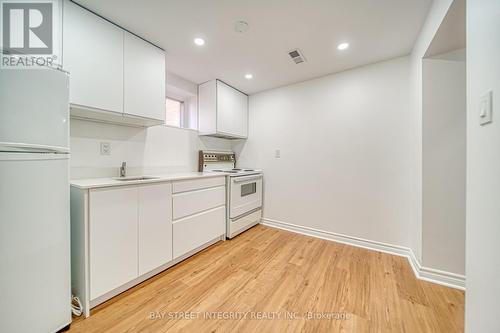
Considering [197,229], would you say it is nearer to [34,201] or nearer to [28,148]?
[34,201]

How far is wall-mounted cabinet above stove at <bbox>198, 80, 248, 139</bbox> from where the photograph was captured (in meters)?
2.73

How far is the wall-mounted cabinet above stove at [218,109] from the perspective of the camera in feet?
8.97

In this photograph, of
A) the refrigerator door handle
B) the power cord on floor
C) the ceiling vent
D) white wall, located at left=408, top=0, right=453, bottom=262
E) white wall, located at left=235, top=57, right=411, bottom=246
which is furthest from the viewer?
white wall, located at left=235, top=57, right=411, bottom=246

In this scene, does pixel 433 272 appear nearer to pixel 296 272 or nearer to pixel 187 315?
pixel 296 272

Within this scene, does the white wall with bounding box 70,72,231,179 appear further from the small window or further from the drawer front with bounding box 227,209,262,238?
the drawer front with bounding box 227,209,262,238

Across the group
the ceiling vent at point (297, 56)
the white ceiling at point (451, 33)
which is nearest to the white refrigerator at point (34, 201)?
the ceiling vent at point (297, 56)

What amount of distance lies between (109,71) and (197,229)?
1728 millimetres

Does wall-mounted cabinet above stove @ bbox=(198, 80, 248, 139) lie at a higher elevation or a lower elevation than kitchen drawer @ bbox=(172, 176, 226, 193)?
higher

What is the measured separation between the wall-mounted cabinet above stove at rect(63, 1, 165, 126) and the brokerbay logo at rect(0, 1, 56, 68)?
8 cm

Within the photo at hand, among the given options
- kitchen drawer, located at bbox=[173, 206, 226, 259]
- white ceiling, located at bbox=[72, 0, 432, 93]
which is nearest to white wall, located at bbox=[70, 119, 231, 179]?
kitchen drawer, located at bbox=[173, 206, 226, 259]

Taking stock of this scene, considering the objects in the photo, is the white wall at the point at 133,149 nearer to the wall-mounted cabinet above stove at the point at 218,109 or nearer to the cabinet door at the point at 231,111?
the wall-mounted cabinet above stove at the point at 218,109

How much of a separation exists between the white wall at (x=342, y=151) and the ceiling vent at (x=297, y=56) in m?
0.57

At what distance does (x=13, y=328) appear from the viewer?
3.21 ft

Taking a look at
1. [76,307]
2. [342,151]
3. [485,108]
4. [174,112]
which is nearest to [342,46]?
[342,151]
